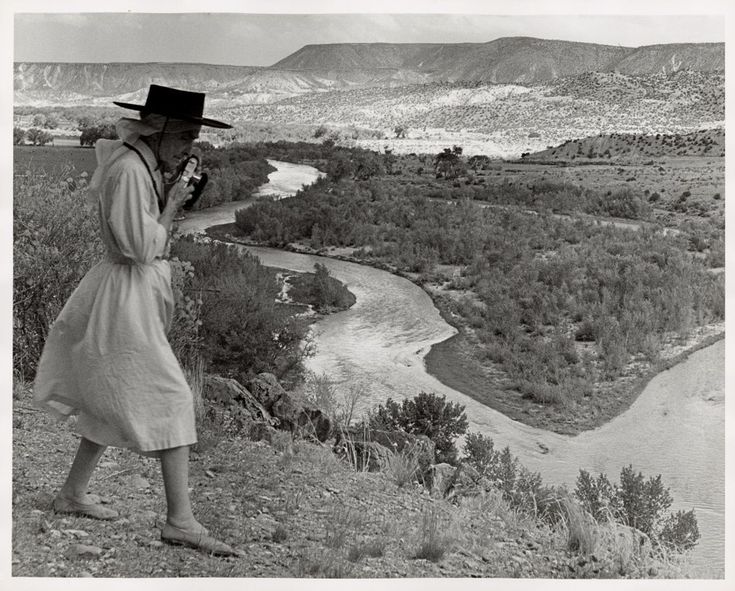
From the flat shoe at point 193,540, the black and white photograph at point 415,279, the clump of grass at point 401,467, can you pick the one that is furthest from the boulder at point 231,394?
the flat shoe at point 193,540

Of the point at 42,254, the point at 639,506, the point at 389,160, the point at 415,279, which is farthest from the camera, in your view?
the point at 389,160

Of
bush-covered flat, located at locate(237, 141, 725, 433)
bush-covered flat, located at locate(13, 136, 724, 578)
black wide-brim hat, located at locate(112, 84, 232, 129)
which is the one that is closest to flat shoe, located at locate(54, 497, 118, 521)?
bush-covered flat, located at locate(13, 136, 724, 578)

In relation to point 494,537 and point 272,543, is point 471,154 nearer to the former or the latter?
point 494,537

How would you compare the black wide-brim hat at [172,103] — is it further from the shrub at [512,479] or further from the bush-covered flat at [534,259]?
the shrub at [512,479]

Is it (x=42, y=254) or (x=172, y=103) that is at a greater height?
(x=172, y=103)

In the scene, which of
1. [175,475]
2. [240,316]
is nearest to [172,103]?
[175,475]

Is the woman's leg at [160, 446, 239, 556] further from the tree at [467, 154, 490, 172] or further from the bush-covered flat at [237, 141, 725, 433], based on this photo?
the tree at [467, 154, 490, 172]

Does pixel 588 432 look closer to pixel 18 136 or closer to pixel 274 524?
pixel 274 524
